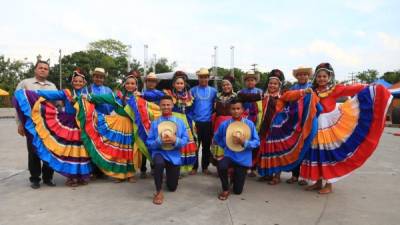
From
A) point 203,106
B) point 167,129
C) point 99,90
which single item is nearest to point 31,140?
point 99,90

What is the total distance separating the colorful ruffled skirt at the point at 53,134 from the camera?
16.1ft

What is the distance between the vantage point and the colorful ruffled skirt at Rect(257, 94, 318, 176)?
15.8 feet

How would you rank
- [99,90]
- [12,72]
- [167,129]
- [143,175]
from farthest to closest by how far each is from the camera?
[12,72] → [143,175] → [99,90] → [167,129]

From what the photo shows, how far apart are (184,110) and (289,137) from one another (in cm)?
154

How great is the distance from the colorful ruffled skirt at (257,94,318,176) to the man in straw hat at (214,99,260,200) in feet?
1.93

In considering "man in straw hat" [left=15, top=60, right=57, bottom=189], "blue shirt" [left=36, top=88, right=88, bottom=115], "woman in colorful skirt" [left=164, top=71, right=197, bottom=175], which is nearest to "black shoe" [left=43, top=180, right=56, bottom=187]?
"man in straw hat" [left=15, top=60, right=57, bottom=189]

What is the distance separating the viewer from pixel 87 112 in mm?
5113

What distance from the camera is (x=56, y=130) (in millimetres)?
5031

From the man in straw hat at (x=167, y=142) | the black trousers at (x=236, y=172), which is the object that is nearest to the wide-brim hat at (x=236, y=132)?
the black trousers at (x=236, y=172)

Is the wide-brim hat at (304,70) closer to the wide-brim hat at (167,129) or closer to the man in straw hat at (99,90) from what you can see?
the wide-brim hat at (167,129)

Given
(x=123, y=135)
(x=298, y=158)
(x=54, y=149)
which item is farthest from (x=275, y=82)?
(x=54, y=149)

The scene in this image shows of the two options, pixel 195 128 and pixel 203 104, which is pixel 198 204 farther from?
pixel 203 104

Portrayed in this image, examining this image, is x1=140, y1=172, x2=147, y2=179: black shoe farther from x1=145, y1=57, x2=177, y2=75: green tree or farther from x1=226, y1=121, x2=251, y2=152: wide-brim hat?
x1=145, y1=57, x2=177, y2=75: green tree

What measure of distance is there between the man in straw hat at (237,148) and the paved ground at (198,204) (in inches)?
9.0
